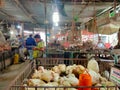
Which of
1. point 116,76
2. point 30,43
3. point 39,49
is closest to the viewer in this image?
point 116,76

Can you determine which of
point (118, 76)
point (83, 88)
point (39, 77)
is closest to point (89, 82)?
point (83, 88)

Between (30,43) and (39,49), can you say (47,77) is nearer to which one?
(39,49)

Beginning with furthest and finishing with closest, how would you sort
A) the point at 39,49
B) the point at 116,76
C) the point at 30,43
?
1. the point at 30,43
2. the point at 39,49
3. the point at 116,76

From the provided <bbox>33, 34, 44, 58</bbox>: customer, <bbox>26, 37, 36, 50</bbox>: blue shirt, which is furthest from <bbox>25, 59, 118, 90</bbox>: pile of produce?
<bbox>26, 37, 36, 50</bbox>: blue shirt

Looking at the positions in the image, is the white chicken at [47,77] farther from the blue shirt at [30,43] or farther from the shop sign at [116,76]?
the blue shirt at [30,43]

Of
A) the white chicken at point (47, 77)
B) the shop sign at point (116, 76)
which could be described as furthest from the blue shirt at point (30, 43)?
the shop sign at point (116, 76)

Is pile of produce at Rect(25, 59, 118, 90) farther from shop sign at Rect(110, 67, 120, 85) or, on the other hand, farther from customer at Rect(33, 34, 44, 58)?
customer at Rect(33, 34, 44, 58)

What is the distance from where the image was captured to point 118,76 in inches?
78.7

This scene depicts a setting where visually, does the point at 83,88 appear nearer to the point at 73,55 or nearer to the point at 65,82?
the point at 65,82

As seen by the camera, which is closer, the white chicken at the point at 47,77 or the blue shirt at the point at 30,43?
the white chicken at the point at 47,77

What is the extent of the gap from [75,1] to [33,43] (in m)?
6.15

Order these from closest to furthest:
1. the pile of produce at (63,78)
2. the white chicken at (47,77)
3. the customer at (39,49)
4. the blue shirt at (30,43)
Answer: the pile of produce at (63,78) < the white chicken at (47,77) < the customer at (39,49) < the blue shirt at (30,43)

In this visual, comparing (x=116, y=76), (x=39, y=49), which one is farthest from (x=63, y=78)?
(x=39, y=49)

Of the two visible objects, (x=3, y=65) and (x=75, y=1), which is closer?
(x=75, y=1)
